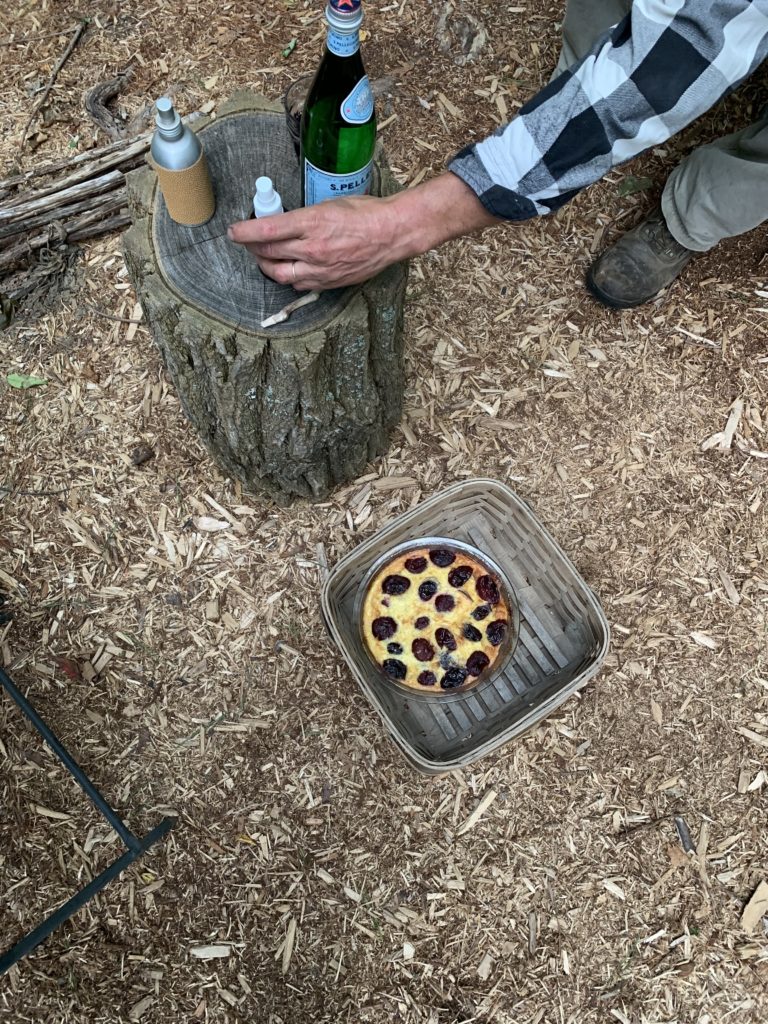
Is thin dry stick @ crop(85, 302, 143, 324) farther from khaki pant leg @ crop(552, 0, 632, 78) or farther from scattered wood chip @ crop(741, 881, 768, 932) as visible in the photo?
scattered wood chip @ crop(741, 881, 768, 932)

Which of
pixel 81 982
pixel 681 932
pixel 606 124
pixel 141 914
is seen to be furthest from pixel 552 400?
pixel 81 982

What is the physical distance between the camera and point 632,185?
9.12ft

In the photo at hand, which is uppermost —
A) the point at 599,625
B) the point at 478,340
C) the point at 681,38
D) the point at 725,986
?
the point at 681,38

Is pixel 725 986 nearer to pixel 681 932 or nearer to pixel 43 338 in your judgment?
pixel 681 932

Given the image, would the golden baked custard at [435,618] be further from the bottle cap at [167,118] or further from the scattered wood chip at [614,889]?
the bottle cap at [167,118]

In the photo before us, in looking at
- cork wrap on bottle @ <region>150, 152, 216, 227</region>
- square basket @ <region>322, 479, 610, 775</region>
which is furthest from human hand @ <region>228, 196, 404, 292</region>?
square basket @ <region>322, 479, 610, 775</region>

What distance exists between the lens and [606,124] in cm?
154

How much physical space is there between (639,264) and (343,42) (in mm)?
1497

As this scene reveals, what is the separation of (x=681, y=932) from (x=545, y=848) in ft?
1.40

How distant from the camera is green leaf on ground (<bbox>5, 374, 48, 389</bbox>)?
8.21 ft

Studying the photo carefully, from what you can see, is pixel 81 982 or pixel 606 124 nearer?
pixel 606 124

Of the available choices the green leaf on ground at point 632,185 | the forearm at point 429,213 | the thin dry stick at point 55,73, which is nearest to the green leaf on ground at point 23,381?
the thin dry stick at point 55,73

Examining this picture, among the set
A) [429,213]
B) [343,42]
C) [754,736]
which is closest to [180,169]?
[343,42]

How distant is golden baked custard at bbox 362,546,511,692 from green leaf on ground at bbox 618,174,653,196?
1534mm
